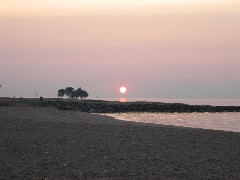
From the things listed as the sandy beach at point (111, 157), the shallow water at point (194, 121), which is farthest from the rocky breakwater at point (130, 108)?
the sandy beach at point (111, 157)

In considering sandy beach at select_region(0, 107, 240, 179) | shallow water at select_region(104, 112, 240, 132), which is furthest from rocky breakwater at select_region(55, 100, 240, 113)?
sandy beach at select_region(0, 107, 240, 179)

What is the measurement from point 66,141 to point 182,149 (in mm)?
5875

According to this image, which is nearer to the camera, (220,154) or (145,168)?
(145,168)

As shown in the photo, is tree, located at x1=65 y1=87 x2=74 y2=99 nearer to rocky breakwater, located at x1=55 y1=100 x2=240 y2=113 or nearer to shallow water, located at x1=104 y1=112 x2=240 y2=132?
rocky breakwater, located at x1=55 y1=100 x2=240 y2=113

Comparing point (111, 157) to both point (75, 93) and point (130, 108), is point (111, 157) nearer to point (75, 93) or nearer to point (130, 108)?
point (130, 108)

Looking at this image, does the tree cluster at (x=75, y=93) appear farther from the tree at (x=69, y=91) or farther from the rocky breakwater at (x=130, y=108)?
the rocky breakwater at (x=130, y=108)

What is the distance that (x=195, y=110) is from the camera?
111 meters

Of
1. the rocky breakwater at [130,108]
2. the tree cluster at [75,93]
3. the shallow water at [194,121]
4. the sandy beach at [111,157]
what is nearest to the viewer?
the sandy beach at [111,157]

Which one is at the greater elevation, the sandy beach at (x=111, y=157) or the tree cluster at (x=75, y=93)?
the tree cluster at (x=75, y=93)

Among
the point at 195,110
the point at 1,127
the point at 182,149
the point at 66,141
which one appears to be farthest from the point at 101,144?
the point at 195,110

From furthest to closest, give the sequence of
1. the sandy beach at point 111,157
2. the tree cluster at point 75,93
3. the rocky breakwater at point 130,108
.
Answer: the tree cluster at point 75,93, the rocky breakwater at point 130,108, the sandy beach at point 111,157

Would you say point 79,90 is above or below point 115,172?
above

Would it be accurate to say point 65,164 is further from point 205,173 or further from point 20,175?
point 205,173

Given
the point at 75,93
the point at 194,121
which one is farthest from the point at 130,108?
the point at 75,93
